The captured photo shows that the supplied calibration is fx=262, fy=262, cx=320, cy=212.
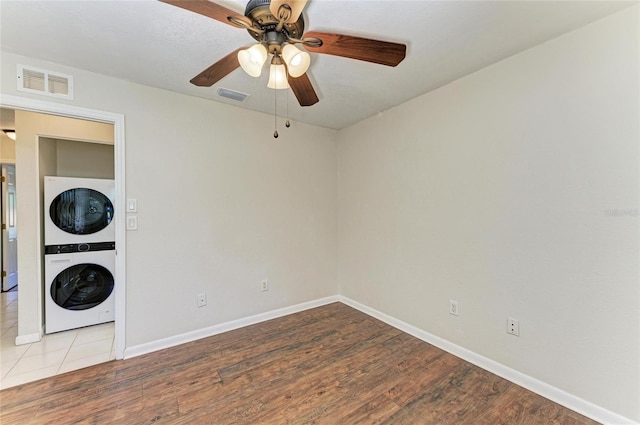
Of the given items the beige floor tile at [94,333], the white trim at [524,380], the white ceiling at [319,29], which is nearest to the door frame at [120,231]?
the white ceiling at [319,29]

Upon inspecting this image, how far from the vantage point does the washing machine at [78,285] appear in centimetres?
267

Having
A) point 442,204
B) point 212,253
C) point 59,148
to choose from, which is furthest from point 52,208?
point 442,204

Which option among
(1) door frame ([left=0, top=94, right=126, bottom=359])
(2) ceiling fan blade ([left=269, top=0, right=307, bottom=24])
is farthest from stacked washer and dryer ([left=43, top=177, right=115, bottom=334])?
(2) ceiling fan blade ([left=269, top=0, right=307, bottom=24])

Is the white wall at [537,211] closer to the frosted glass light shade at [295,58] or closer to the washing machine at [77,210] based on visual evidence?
the frosted glass light shade at [295,58]

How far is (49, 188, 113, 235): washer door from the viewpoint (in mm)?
2723

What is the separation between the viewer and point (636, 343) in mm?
1438

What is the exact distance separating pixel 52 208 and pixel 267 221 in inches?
85.3

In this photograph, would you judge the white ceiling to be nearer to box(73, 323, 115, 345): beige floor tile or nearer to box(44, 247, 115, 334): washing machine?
box(44, 247, 115, 334): washing machine

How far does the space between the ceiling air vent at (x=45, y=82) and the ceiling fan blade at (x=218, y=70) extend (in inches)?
49.2

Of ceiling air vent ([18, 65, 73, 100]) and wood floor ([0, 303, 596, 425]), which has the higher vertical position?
ceiling air vent ([18, 65, 73, 100])

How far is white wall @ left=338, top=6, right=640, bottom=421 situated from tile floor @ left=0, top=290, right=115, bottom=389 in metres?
2.87

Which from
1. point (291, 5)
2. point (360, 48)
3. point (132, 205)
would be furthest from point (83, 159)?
point (360, 48)

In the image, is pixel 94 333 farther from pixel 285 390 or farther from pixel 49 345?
pixel 285 390

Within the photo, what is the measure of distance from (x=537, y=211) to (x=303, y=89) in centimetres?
178
